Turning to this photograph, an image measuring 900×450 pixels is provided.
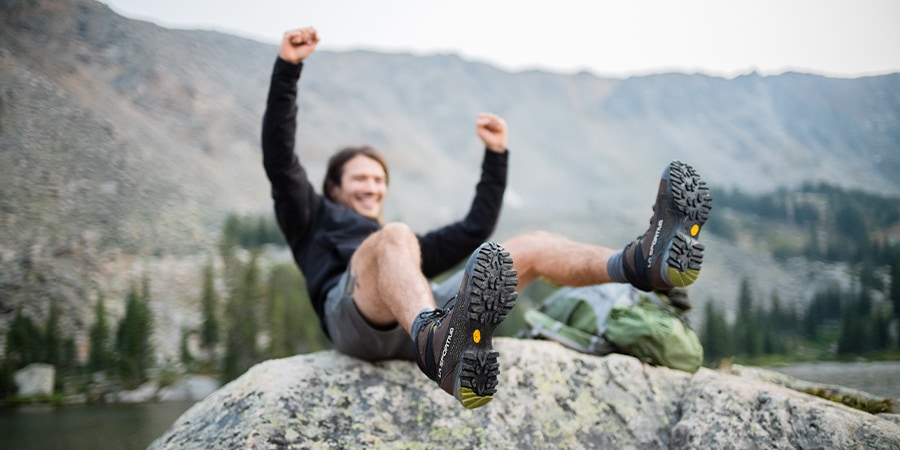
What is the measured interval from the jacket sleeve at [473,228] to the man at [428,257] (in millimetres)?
10

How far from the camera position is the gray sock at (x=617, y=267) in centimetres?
325

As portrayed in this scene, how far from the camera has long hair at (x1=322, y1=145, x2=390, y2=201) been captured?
211 inches

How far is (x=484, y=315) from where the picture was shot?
8.09ft

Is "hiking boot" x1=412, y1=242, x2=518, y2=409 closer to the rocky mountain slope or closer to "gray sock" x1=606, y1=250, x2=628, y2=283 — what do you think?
"gray sock" x1=606, y1=250, x2=628, y2=283

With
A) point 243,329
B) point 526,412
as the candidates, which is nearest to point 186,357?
point 243,329

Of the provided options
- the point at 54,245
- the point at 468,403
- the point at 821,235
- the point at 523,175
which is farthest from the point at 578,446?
the point at 523,175

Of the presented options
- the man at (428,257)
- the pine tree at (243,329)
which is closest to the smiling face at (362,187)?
the man at (428,257)

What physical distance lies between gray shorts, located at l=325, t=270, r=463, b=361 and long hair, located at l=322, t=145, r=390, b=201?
158cm

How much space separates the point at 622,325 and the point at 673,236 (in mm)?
1900

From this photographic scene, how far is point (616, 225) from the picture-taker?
14825 centimetres

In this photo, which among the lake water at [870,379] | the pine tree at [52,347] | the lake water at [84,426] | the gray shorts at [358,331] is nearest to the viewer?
the gray shorts at [358,331]

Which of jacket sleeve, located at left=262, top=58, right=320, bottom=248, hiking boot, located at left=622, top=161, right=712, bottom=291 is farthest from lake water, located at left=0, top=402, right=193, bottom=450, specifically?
hiking boot, located at left=622, top=161, right=712, bottom=291

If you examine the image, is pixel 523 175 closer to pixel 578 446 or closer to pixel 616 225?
pixel 616 225

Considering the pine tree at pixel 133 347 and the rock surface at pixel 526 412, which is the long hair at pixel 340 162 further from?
the pine tree at pixel 133 347
